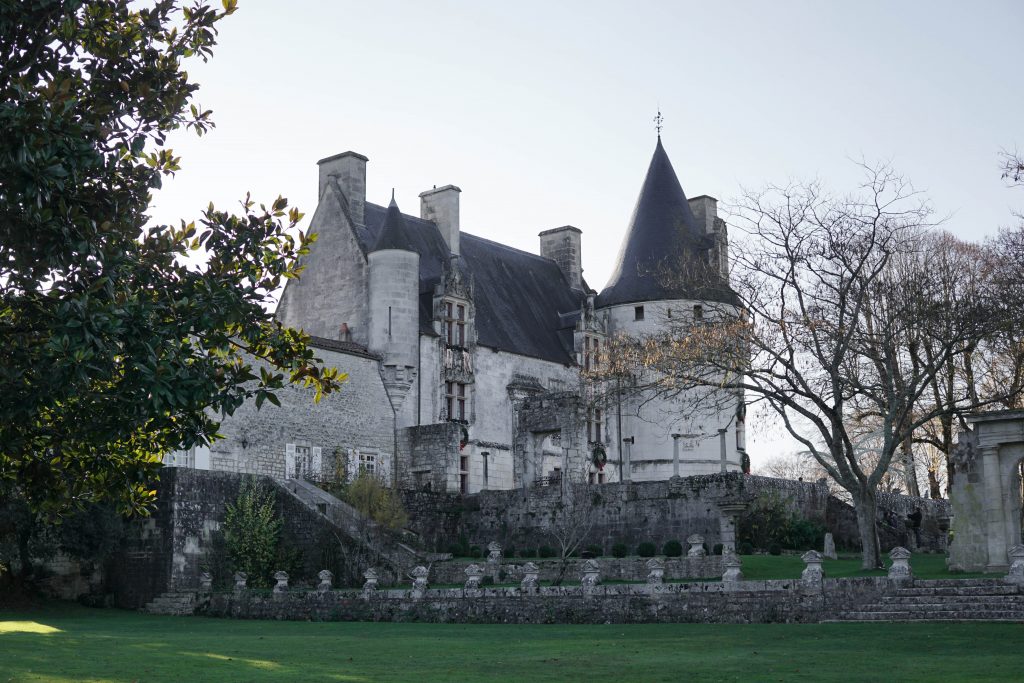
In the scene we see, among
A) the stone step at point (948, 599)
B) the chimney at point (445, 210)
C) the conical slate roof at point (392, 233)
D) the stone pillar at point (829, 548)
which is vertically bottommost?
the stone step at point (948, 599)

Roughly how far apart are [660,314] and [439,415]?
979 cm

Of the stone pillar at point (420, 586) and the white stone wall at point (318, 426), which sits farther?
the white stone wall at point (318, 426)

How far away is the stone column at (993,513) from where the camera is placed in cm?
2433

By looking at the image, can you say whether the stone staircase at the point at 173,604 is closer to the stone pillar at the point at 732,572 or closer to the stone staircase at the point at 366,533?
the stone staircase at the point at 366,533

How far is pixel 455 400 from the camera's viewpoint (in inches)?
1640

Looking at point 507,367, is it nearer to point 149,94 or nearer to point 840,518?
point 840,518

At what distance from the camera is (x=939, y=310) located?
29.0 meters

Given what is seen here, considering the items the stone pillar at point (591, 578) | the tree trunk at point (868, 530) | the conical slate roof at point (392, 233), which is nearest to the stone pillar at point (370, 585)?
the stone pillar at point (591, 578)

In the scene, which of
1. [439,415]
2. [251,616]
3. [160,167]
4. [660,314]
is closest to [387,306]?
[439,415]

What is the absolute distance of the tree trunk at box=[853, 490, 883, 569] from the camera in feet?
86.3

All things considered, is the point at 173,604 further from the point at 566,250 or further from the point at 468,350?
the point at 566,250

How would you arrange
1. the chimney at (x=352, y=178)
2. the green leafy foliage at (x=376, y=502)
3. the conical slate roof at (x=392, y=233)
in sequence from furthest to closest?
the chimney at (x=352, y=178), the conical slate roof at (x=392, y=233), the green leafy foliage at (x=376, y=502)

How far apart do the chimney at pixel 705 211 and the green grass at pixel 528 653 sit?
30638mm

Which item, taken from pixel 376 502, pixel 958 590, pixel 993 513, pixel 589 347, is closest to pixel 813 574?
pixel 958 590
